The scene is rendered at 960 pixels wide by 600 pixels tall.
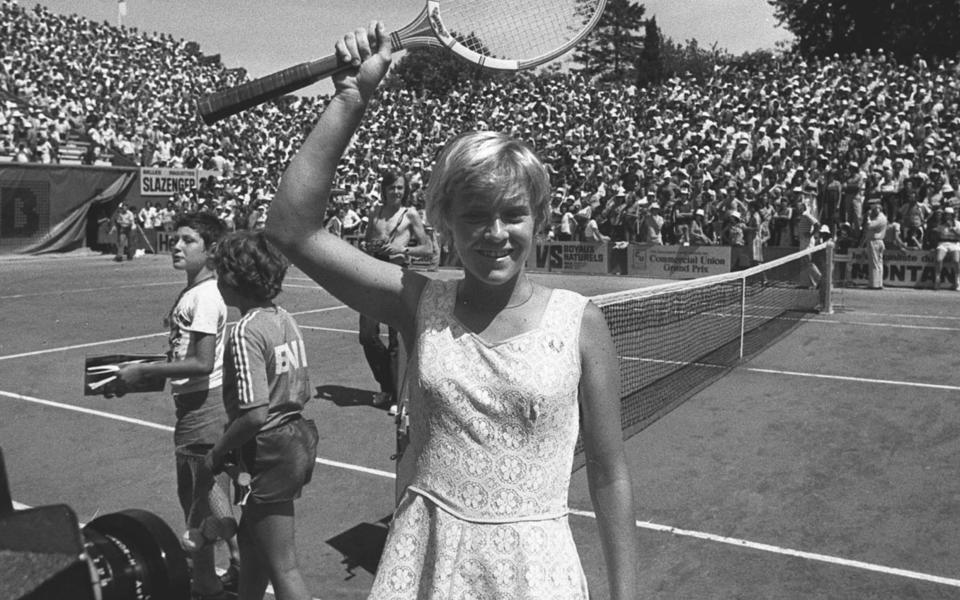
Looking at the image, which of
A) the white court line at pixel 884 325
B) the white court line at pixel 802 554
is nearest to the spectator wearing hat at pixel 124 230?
the white court line at pixel 884 325

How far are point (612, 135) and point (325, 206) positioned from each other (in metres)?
29.4

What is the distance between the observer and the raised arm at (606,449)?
2020mm

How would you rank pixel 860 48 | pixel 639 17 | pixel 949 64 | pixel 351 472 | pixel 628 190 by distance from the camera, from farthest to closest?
pixel 639 17 → pixel 860 48 → pixel 949 64 → pixel 628 190 → pixel 351 472

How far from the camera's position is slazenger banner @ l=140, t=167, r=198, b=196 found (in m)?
33.8

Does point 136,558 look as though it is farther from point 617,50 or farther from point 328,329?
point 617,50

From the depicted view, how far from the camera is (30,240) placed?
1190 inches


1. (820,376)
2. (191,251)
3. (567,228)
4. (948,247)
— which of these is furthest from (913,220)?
(191,251)

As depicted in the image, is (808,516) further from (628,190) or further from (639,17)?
(639,17)

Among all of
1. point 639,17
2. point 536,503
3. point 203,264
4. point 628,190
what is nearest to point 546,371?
point 536,503

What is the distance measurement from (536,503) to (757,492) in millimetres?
4508

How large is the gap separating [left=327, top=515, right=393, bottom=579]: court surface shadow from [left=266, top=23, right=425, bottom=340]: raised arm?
295 cm

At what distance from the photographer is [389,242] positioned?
8.28 m

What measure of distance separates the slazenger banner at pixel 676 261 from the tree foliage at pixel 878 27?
35.2 metres

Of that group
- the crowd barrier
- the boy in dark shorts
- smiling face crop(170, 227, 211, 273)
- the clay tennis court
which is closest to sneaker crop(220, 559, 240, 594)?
the clay tennis court
